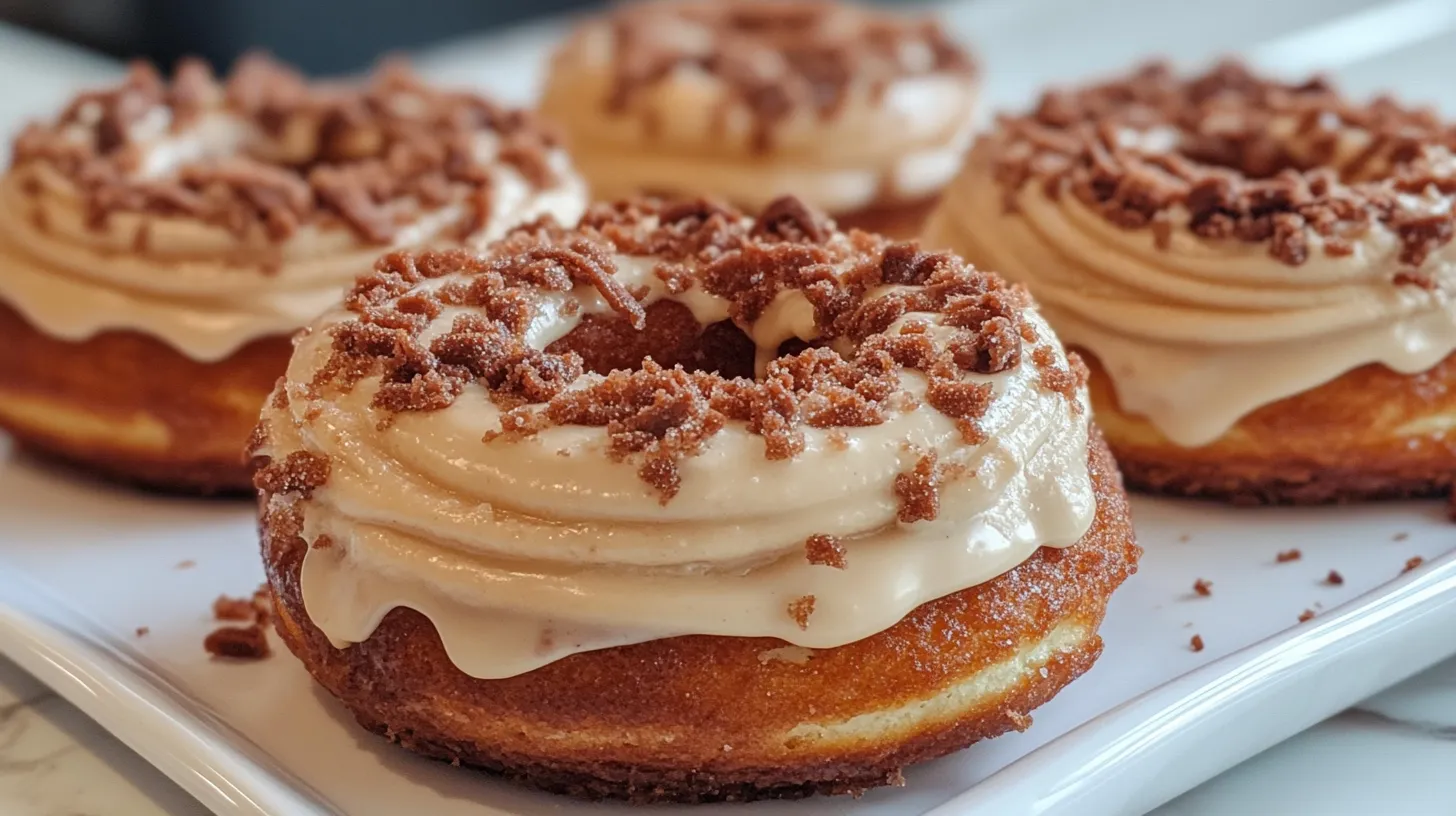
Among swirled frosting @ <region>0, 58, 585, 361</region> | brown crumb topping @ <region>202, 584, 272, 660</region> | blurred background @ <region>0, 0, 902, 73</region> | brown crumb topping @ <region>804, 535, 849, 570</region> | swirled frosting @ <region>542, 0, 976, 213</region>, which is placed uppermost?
brown crumb topping @ <region>804, 535, 849, 570</region>

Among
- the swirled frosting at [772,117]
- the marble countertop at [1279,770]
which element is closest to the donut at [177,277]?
the marble countertop at [1279,770]

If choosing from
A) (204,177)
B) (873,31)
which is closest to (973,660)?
(204,177)

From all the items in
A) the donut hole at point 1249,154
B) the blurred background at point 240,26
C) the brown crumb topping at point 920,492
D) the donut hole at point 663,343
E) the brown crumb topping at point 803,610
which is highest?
the brown crumb topping at point 920,492

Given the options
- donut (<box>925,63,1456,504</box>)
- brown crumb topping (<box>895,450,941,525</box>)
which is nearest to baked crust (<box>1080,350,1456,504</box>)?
donut (<box>925,63,1456,504</box>)

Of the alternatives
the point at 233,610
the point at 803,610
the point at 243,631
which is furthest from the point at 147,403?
the point at 803,610

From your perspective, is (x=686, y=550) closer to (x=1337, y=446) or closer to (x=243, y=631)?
(x=243, y=631)

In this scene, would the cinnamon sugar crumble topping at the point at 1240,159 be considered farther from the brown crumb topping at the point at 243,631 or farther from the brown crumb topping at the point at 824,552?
the brown crumb topping at the point at 243,631

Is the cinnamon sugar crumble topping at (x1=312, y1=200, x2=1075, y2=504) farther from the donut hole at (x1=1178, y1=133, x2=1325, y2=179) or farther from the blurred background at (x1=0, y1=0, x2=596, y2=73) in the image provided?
the blurred background at (x1=0, y1=0, x2=596, y2=73)
